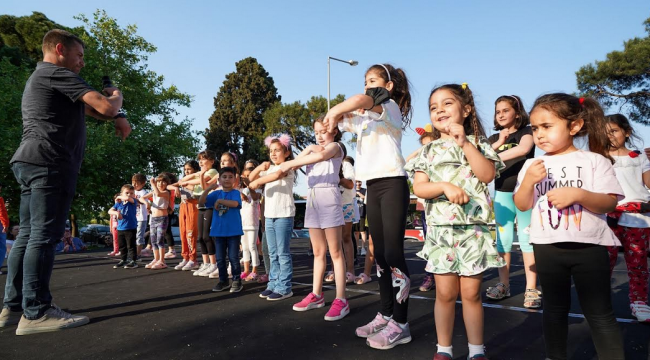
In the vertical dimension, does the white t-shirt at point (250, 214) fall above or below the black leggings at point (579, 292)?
above

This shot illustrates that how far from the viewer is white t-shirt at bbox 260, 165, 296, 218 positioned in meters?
4.38

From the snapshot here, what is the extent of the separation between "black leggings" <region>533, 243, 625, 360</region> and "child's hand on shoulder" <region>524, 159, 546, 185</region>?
1.15ft

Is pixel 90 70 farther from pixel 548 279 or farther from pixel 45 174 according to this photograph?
pixel 548 279

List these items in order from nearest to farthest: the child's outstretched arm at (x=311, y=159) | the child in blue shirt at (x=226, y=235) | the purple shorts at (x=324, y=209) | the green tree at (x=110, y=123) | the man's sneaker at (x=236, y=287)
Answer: the child's outstretched arm at (x=311, y=159)
the purple shorts at (x=324, y=209)
the man's sneaker at (x=236, y=287)
the child in blue shirt at (x=226, y=235)
the green tree at (x=110, y=123)

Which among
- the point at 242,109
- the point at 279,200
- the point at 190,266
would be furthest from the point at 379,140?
the point at 242,109

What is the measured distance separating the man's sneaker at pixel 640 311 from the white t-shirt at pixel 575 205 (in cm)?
145

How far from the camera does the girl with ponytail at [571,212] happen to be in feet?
6.43

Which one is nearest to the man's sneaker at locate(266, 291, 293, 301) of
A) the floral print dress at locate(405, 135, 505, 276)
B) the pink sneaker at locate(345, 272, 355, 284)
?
the pink sneaker at locate(345, 272, 355, 284)

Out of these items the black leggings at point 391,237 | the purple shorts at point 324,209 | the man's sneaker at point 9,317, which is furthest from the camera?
the purple shorts at point 324,209

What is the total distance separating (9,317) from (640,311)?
484 cm

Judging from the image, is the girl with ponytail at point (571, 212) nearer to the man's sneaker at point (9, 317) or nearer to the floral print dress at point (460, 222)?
the floral print dress at point (460, 222)

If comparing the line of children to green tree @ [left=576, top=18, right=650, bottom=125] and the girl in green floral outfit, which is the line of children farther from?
green tree @ [left=576, top=18, right=650, bottom=125]

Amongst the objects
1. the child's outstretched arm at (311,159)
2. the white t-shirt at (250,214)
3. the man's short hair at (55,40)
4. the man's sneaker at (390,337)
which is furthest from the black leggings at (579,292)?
the white t-shirt at (250,214)

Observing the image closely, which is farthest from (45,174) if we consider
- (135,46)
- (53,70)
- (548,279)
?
(135,46)
